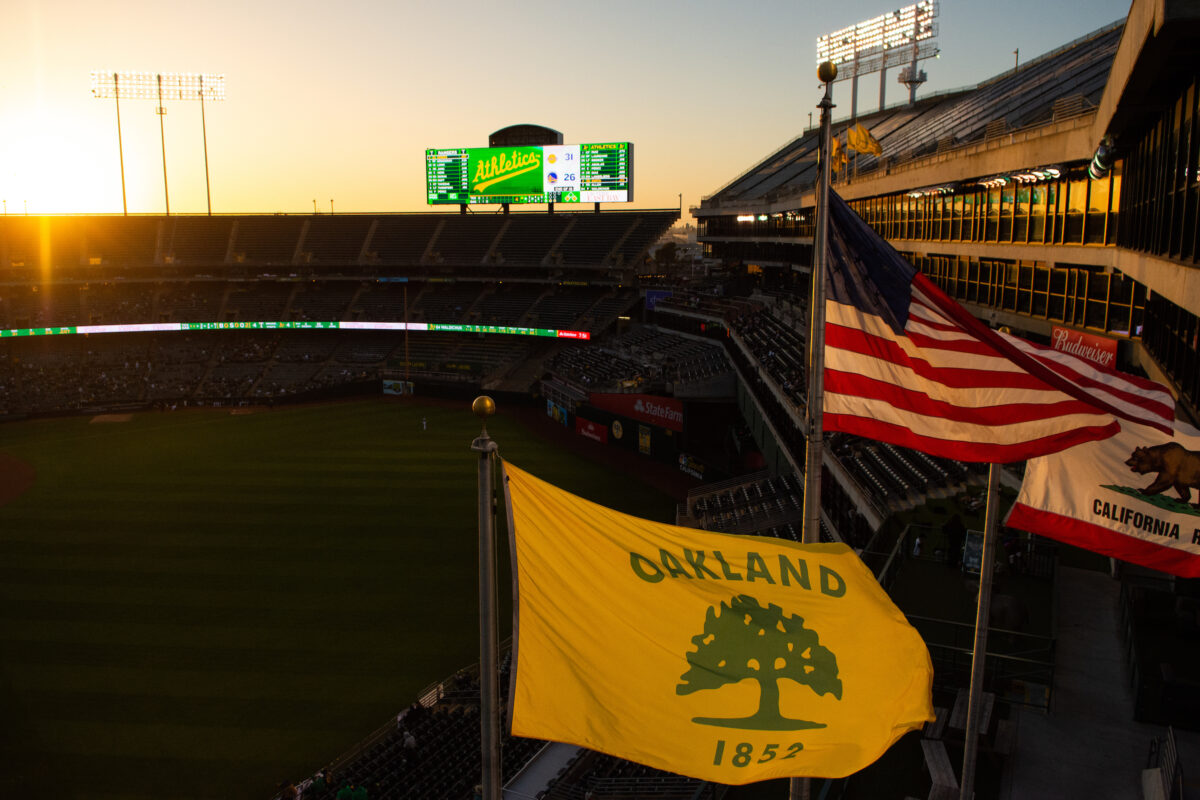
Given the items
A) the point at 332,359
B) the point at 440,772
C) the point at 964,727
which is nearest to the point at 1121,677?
the point at 964,727

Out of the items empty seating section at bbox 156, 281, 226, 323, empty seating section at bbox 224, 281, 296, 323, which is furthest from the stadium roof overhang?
empty seating section at bbox 156, 281, 226, 323

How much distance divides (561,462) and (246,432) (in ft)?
59.5

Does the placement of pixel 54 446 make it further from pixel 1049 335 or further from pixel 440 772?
pixel 1049 335

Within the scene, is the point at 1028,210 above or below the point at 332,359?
above

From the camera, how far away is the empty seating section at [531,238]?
64000 millimetres

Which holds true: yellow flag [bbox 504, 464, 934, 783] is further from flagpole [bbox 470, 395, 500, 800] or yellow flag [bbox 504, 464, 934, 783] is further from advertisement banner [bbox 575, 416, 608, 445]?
advertisement banner [bbox 575, 416, 608, 445]

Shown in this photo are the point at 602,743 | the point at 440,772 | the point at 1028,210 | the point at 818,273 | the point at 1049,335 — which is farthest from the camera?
the point at 1028,210

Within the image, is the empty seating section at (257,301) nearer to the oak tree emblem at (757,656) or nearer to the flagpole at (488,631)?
the flagpole at (488,631)

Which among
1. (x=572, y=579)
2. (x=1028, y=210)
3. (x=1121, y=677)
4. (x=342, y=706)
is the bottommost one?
(x=342, y=706)

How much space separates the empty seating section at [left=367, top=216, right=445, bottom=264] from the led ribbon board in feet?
22.7

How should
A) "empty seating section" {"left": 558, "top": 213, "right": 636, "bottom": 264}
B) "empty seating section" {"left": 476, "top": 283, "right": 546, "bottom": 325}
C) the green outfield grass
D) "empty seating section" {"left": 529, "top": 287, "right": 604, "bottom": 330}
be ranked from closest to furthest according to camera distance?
the green outfield grass, "empty seating section" {"left": 529, "top": 287, "right": 604, "bottom": 330}, "empty seating section" {"left": 476, "top": 283, "right": 546, "bottom": 325}, "empty seating section" {"left": 558, "top": 213, "right": 636, "bottom": 264}

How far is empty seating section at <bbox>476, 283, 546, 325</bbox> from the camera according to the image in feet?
200

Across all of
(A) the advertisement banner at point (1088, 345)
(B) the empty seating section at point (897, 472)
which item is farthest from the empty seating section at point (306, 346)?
(A) the advertisement banner at point (1088, 345)

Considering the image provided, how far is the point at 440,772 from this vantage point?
14.8 m
